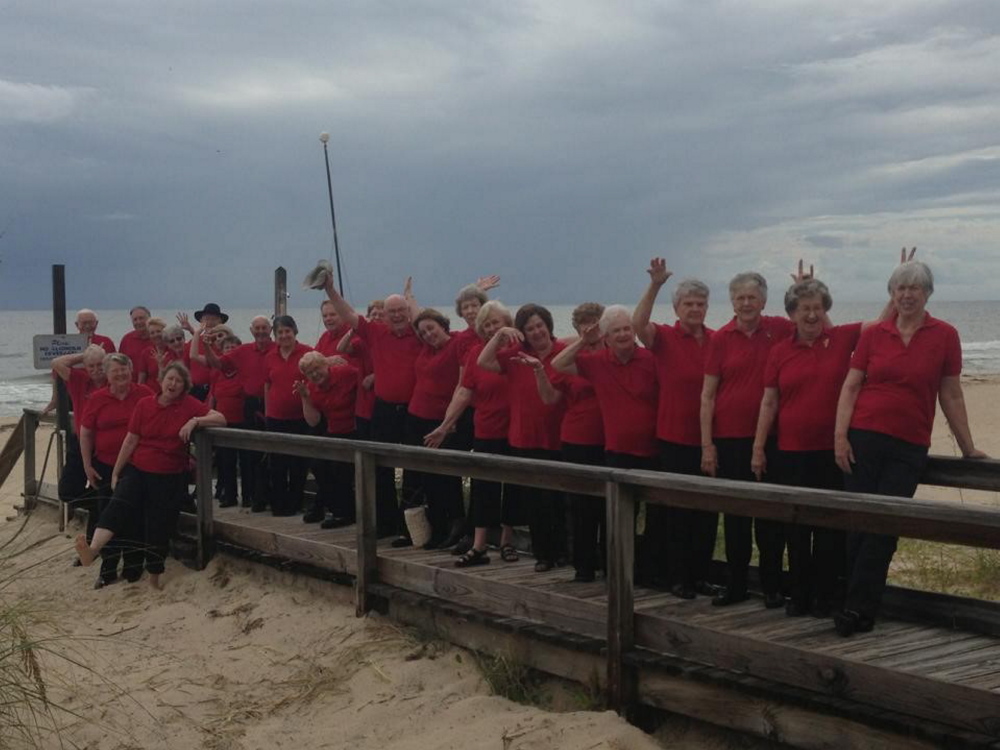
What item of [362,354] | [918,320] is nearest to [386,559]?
[362,354]

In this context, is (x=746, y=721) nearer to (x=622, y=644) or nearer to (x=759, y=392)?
(x=622, y=644)

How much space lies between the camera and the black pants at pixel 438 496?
6973 mm

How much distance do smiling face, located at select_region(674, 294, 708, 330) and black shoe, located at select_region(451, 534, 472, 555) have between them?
217cm

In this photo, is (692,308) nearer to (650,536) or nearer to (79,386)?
(650,536)

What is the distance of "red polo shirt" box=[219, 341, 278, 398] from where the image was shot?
8836 millimetres

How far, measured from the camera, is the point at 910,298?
4.52 metres

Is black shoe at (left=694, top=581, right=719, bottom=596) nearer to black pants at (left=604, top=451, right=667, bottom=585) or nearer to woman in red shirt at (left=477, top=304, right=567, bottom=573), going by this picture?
black pants at (left=604, top=451, right=667, bottom=585)

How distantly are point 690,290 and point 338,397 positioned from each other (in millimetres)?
3352

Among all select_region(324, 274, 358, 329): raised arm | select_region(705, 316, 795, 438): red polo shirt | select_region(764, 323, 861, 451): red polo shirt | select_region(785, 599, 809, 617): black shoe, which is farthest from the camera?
select_region(324, 274, 358, 329): raised arm

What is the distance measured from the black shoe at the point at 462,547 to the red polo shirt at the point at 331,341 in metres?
2.09

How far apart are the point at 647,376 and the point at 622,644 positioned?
1384 mm

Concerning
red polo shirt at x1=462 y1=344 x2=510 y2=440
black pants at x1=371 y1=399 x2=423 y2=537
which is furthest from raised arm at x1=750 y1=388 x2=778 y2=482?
black pants at x1=371 y1=399 x2=423 y2=537

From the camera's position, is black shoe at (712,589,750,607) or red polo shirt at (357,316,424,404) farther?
red polo shirt at (357,316,424,404)

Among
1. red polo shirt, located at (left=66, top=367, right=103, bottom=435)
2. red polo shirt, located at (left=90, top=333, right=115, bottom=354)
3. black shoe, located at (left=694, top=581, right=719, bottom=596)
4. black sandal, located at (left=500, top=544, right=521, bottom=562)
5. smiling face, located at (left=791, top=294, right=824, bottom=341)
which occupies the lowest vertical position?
black sandal, located at (left=500, top=544, right=521, bottom=562)
